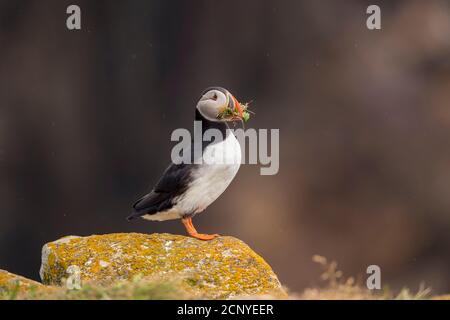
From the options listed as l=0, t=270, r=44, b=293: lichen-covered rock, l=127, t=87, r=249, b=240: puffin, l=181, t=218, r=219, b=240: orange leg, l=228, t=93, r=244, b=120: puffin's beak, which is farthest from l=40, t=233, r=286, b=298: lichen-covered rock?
l=228, t=93, r=244, b=120: puffin's beak

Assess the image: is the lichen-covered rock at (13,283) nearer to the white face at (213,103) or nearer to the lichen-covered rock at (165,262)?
the lichen-covered rock at (165,262)

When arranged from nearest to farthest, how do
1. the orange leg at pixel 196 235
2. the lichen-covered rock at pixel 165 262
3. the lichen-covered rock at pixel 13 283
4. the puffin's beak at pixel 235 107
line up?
the lichen-covered rock at pixel 13 283 < the lichen-covered rock at pixel 165 262 < the orange leg at pixel 196 235 < the puffin's beak at pixel 235 107

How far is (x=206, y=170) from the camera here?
7.68 m

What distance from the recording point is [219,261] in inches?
284

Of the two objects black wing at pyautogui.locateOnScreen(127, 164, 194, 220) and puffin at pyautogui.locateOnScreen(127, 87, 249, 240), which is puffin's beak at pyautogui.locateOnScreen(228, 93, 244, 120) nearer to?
puffin at pyautogui.locateOnScreen(127, 87, 249, 240)

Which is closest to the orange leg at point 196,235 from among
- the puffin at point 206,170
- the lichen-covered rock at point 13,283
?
the puffin at point 206,170

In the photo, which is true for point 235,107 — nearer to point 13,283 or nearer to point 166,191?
point 166,191

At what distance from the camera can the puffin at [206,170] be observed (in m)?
7.68

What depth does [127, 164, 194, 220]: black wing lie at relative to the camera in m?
7.80

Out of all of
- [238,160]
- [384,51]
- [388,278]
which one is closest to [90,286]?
[238,160]

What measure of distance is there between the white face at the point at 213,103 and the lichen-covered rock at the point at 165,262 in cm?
114

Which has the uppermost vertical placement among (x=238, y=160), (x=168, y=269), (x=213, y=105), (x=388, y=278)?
(x=213, y=105)
